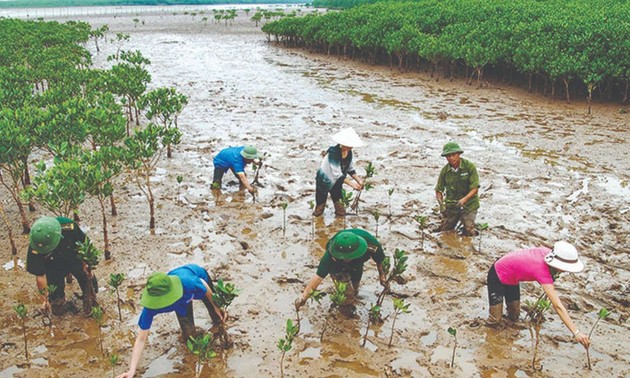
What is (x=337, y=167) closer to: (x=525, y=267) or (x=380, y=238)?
(x=380, y=238)

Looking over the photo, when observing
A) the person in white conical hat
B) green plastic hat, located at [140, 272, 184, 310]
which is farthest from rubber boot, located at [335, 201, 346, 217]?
green plastic hat, located at [140, 272, 184, 310]

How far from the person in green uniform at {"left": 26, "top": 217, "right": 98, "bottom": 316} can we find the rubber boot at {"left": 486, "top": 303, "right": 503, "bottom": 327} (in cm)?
456

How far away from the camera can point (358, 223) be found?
824 centimetres

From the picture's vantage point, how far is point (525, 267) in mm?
5074

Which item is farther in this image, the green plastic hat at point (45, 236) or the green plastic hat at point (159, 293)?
the green plastic hat at point (45, 236)

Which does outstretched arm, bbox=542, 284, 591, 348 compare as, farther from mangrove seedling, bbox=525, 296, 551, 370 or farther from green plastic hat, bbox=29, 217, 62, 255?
green plastic hat, bbox=29, 217, 62, 255

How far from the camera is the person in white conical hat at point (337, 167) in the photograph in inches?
295

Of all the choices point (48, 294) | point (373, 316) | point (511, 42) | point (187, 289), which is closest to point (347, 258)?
point (373, 316)

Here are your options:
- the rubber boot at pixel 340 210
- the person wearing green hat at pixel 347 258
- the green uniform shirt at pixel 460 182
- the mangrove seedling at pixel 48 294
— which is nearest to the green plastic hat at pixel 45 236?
the mangrove seedling at pixel 48 294

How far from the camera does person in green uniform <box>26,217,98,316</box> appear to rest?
5.09m

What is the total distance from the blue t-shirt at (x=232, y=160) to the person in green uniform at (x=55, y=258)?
11.7 feet

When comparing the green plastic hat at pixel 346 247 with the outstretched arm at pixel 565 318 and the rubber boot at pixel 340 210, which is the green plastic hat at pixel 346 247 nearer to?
the outstretched arm at pixel 565 318

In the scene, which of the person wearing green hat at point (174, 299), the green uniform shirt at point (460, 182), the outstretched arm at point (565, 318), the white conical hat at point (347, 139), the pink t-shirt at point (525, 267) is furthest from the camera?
the white conical hat at point (347, 139)

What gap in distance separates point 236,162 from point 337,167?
2.09 meters
